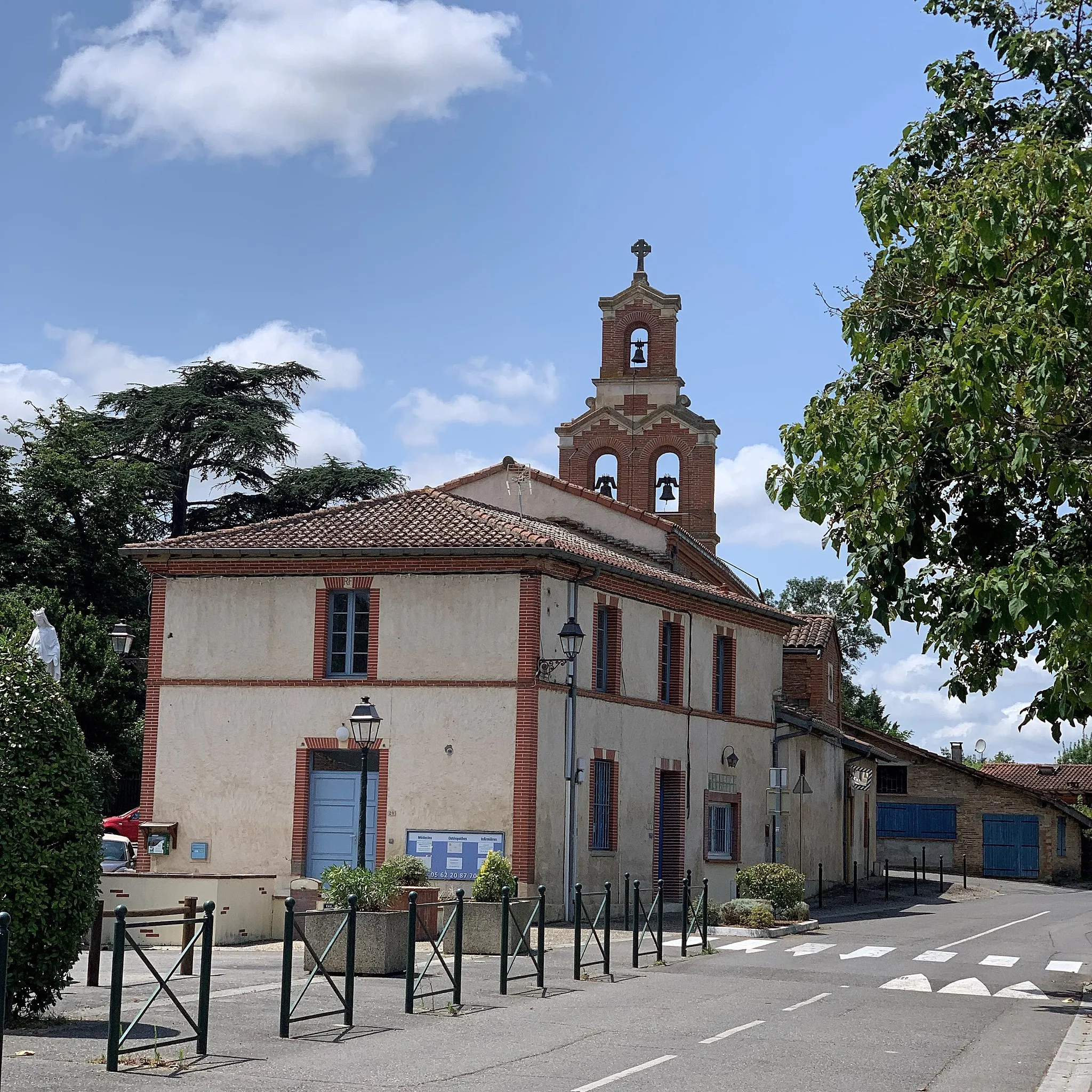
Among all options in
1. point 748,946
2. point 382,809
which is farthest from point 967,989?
Answer: point 382,809

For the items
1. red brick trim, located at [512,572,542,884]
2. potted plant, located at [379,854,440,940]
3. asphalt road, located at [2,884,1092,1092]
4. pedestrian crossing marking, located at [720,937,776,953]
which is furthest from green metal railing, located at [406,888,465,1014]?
red brick trim, located at [512,572,542,884]

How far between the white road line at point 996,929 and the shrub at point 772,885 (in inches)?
124

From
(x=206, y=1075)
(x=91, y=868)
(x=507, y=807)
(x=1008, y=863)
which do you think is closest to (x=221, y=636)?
(x=507, y=807)

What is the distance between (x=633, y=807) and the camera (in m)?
29.9

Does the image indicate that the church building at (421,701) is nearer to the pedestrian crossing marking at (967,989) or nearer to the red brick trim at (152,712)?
the red brick trim at (152,712)

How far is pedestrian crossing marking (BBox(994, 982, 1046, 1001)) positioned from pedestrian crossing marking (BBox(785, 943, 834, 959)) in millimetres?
3930

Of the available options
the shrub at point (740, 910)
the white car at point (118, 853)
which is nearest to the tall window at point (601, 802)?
the shrub at point (740, 910)

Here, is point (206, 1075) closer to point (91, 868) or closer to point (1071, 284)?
point (91, 868)

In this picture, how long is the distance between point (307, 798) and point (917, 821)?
108 ft

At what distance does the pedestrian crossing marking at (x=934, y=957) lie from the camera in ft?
69.9

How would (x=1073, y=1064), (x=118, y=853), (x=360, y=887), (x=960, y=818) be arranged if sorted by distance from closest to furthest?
(x=1073, y=1064), (x=360, y=887), (x=118, y=853), (x=960, y=818)

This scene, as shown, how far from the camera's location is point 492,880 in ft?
72.1

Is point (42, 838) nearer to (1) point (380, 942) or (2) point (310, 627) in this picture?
(1) point (380, 942)

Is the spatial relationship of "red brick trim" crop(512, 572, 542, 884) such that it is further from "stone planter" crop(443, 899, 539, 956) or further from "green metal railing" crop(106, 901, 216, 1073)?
"green metal railing" crop(106, 901, 216, 1073)
